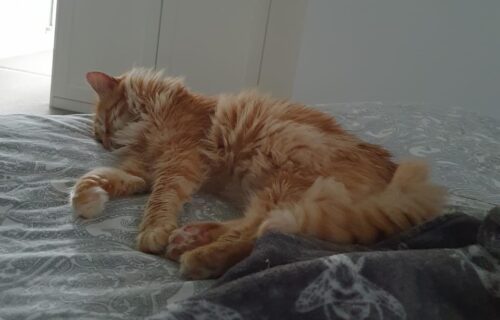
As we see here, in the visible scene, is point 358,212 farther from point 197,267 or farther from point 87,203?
point 87,203

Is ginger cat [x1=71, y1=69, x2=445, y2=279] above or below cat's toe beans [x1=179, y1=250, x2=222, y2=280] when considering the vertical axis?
above

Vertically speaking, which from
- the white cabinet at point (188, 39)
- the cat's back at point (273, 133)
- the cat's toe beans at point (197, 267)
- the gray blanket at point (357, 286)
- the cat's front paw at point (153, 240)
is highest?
the white cabinet at point (188, 39)

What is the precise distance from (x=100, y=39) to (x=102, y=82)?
178cm

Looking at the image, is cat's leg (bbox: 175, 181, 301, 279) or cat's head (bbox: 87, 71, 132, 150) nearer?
cat's leg (bbox: 175, 181, 301, 279)

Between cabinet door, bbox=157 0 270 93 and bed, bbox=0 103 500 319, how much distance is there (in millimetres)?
1472

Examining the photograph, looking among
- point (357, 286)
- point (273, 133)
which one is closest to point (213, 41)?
point (273, 133)

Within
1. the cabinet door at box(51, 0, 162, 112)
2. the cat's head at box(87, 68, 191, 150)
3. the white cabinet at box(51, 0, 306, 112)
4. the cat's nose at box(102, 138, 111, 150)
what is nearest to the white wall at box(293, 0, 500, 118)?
the white cabinet at box(51, 0, 306, 112)

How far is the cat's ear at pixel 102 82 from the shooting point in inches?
68.1

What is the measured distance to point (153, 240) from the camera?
97 cm

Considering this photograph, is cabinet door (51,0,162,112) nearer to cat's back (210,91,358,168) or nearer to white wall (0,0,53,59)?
white wall (0,0,53,59)

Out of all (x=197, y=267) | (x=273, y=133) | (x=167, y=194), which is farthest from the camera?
(x=273, y=133)

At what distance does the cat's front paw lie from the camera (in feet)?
3.17

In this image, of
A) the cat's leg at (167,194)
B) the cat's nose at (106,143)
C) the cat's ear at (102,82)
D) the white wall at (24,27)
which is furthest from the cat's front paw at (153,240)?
the white wall at (24,27)

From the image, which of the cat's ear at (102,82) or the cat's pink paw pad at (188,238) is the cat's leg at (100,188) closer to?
the cat's pink paw pad at (188,238)
